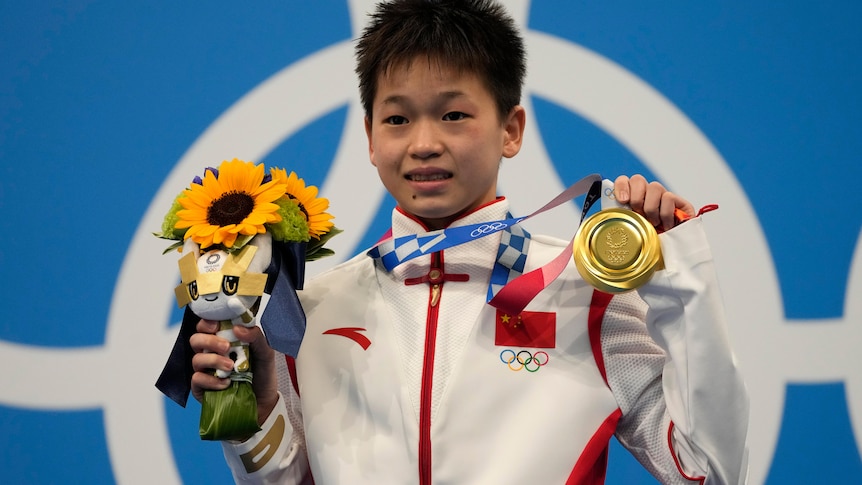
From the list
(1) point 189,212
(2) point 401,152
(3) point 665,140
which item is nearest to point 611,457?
(3) point 665,140

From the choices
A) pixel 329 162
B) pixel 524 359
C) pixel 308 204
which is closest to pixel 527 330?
pixel 524 359

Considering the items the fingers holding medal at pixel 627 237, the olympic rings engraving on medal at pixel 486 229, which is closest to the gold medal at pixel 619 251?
the fingers holding medal at pixel 627 237

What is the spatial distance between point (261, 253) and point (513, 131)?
515 mm

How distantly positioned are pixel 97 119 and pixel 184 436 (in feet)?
2.65

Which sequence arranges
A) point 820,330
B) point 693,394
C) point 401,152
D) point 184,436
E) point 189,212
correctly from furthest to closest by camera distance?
point 184,436, point 820,330, point 401,152, point 189,212, point 693,394

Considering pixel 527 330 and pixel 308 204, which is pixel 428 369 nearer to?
pixel 527 330

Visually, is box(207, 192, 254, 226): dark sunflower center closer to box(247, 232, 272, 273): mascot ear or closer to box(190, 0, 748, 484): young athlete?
box(247, 232, 272, 273): mascot ear

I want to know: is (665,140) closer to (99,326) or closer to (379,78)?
(379,78)

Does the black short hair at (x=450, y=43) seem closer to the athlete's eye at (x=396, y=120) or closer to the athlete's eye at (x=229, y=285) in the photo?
the athlete's eye at (x=396, y=120)

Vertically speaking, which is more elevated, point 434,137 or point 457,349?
point 434,137

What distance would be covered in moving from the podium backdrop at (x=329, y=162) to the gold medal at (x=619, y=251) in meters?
0.78

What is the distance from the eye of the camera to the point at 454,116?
1463 millimetres

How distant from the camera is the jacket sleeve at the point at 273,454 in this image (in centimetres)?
141

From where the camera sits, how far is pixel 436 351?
1.44 meters
